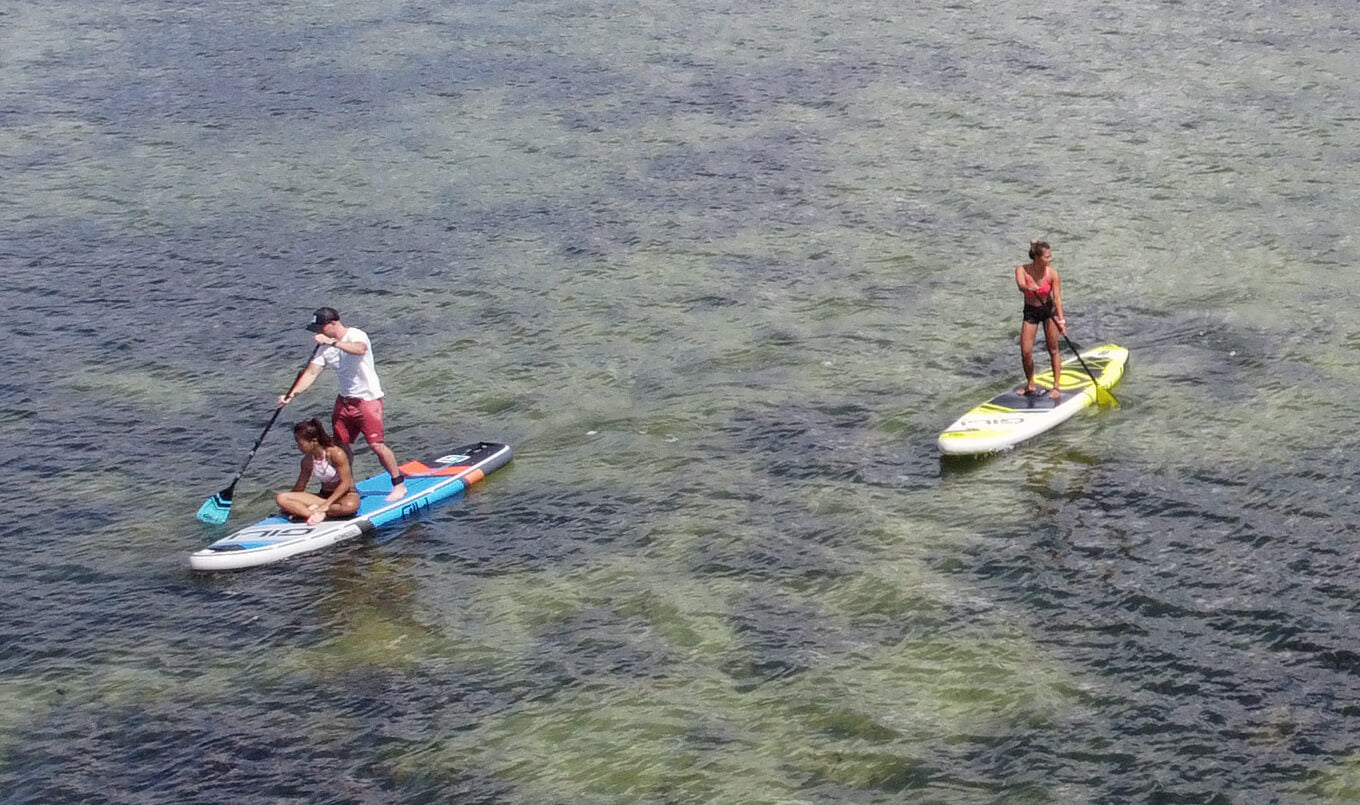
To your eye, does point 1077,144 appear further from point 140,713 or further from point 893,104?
point 140,713

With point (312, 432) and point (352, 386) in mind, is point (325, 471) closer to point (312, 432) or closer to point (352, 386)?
point (312, 432)

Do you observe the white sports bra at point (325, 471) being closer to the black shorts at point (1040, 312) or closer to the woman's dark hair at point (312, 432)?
the woman's dark hair at point (312, 432)

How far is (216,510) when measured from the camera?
1944cm

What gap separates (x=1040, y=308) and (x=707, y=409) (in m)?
4.59

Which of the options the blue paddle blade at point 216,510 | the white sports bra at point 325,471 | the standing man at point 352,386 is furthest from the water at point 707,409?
the standing man at point 352,386

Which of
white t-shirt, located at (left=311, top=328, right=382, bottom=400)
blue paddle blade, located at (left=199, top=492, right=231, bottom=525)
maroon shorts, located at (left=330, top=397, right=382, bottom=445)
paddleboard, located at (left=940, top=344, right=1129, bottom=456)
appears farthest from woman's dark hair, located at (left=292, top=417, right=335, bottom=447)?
paddleboard, located at (left=940, top=344, right=1129, bottom=456)

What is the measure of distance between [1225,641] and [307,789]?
890 cm

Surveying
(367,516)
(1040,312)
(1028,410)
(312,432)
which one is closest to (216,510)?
(312,432)

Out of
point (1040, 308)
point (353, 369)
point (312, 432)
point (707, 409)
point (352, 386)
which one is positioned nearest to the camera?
point (312, 432)

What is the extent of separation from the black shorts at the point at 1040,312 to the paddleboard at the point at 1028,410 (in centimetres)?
83

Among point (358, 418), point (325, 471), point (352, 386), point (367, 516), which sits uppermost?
point (352, 386)

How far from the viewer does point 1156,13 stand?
123ft

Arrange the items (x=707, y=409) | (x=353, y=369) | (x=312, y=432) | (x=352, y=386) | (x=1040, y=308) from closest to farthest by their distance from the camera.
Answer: (x=312, y=432)
(x=353, y=369)
(x=352, y=386)
(x=1040, y=308)
(x=707, y=409)

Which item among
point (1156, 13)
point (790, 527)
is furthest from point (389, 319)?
point (1156, 13)
